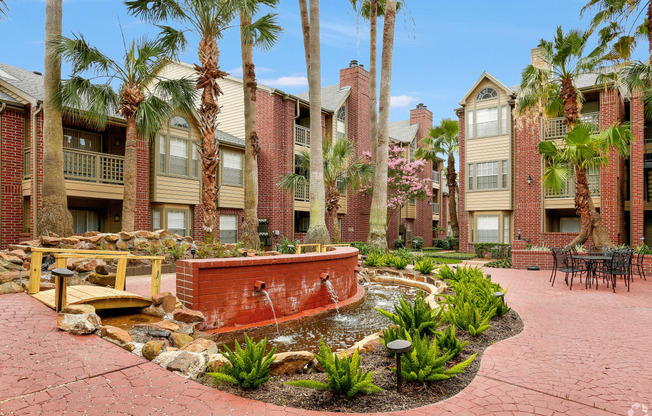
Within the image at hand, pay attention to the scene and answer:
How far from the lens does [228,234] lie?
2112cm

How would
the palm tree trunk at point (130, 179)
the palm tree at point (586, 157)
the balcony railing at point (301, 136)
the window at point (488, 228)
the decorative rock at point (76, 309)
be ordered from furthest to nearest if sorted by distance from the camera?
the balcony railing at point (301, 136) → the window at point (488, 228) → the palm tree at point (586, 157) → the palm tree trunk at point (130, 179) → the decorative rock at point (76, 309)

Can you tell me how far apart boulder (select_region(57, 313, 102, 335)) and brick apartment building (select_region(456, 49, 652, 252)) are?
18.9 m

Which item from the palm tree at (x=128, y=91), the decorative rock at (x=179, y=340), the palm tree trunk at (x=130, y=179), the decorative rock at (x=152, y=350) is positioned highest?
the palm tree at (x=128, y=91)

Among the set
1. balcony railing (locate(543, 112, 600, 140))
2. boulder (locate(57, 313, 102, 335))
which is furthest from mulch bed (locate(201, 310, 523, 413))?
balcony railing (locate(543, 112, 600, 140))

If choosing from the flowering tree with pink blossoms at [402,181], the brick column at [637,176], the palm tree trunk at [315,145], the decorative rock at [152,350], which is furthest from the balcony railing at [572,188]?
the decorative rock at [152,350]

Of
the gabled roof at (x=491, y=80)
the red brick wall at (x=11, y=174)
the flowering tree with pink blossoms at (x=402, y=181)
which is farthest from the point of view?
the flowering tree with pink blossoms at (x=402, y=181)

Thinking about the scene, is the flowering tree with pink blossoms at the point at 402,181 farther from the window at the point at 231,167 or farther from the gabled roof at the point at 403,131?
the window at the point at 231,167

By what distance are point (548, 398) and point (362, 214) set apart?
78.3 ft

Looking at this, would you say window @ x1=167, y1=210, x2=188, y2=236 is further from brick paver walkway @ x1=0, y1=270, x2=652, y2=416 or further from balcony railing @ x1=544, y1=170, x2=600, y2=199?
balcony railing @ x1=544, y1=170, x2=600, y2=199

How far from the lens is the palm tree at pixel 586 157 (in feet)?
42.9

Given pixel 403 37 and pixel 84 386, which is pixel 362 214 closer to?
pixel 403 37

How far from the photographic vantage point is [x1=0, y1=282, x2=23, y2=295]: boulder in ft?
19.5

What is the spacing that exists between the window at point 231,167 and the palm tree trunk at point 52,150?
9433 millimetres

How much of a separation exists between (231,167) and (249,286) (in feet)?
52.7
